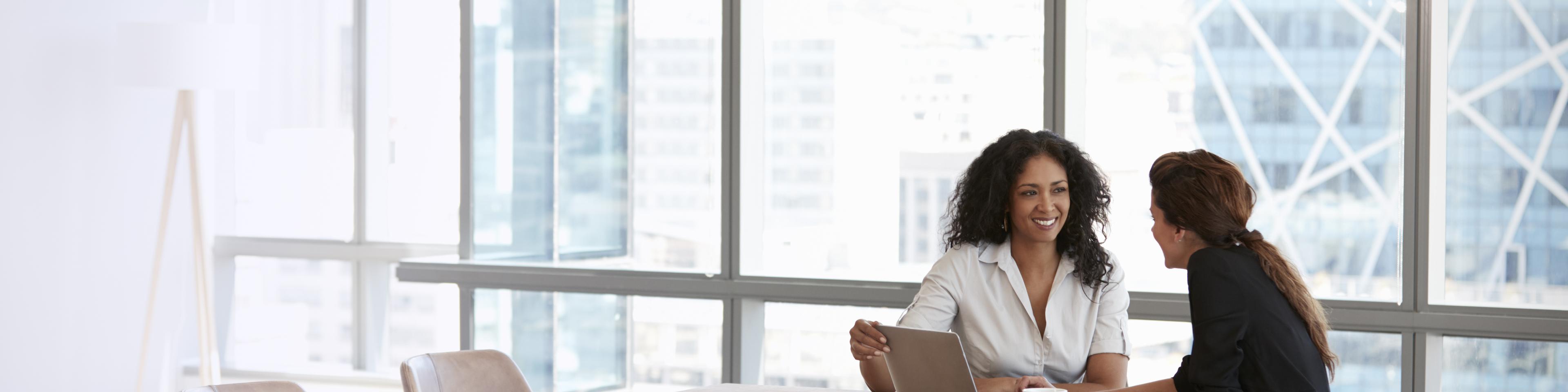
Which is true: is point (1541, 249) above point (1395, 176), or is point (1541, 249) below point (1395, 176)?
below

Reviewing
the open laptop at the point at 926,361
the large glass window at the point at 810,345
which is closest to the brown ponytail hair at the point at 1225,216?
the open laptop at the point at 926,361

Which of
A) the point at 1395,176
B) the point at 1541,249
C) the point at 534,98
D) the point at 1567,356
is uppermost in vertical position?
the point at 534,98

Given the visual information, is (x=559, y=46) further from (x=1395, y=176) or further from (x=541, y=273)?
(x=1395, y=176)

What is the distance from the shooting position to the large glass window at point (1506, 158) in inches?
131

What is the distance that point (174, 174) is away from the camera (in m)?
5.19

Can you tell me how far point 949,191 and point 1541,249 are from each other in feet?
5.66

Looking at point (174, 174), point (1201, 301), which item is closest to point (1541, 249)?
point (1201, 301)

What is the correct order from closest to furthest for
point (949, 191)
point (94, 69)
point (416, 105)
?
point (949, 191), point (94, 69), point (416, 105)

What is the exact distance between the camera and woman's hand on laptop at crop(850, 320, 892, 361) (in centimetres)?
216

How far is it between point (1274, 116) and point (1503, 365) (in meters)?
0.96

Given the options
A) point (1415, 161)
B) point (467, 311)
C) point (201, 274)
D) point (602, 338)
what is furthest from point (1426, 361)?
point (201, 274)

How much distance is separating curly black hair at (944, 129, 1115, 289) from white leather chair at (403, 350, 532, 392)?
1.19 meters

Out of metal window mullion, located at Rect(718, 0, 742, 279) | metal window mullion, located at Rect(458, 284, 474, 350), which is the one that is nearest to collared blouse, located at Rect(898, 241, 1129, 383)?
metal window mullion, located at Rect(718, 0, 742, 279)

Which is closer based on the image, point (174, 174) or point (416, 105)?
point (174, 174)
